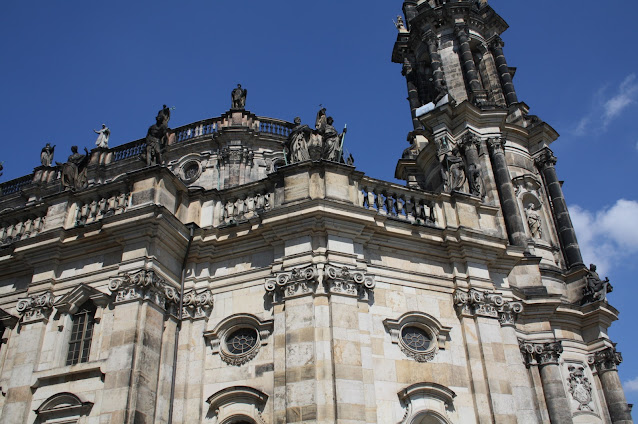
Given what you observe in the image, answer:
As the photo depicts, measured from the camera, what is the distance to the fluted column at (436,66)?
27366 millimetres

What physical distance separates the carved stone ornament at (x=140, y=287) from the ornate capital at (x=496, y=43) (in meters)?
23.0

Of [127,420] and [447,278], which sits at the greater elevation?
[447,278]

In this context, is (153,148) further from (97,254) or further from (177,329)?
(177,329)

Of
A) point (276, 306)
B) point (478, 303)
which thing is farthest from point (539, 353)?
point (276, 306)

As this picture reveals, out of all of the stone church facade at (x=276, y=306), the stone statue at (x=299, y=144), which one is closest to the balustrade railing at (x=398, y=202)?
the stone church facade at (x=276, y=306)

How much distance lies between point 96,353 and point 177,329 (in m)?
1.94

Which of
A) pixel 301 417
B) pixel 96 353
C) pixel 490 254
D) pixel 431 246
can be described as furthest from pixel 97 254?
pixel 490 254

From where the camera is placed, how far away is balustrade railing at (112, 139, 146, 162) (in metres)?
31.9

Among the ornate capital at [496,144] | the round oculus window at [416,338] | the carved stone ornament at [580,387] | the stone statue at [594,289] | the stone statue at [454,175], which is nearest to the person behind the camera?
the round oculus window at [416,338]

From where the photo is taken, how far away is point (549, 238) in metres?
24.3

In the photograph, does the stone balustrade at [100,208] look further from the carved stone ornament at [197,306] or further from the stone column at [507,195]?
the stone column at [507,195]

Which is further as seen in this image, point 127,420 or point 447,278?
point 447,278

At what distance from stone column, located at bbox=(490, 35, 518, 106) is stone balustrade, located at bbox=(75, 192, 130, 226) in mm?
19087

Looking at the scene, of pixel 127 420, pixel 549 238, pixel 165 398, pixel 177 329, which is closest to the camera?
pixel 127 420
